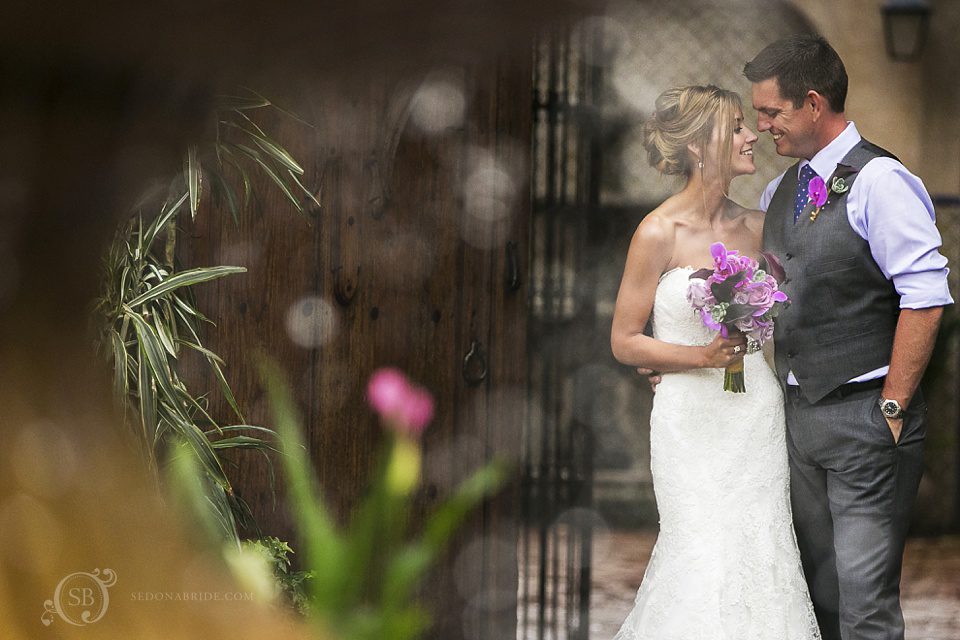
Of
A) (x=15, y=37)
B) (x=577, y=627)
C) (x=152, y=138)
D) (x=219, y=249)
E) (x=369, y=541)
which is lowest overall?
(x=577, y=627)

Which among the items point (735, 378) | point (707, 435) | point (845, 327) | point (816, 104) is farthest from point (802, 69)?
point (707, 435)

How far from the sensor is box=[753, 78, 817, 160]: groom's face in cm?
197

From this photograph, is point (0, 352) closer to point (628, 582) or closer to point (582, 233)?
point (582, 233)

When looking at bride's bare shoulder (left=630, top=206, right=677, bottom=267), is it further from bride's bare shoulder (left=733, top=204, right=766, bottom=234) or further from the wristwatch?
the wristwatch

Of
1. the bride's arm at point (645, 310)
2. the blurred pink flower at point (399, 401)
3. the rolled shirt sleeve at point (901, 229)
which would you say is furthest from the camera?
the blurred pink flower at point (399, 401)

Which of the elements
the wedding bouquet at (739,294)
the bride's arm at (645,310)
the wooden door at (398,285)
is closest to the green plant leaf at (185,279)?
the wooden door at (398,285)

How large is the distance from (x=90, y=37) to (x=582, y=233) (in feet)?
3.15

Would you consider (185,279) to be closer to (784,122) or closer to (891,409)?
(784,122)

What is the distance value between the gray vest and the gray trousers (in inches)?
2.2

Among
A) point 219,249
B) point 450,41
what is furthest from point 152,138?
point 450,41

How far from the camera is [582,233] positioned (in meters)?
2.11

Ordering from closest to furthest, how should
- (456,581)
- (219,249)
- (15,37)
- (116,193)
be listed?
1. (15,37)
2. (116,193)
3. (219,249)
4. (456,581)

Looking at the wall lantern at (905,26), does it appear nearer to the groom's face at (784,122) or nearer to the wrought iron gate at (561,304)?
the groom's face at (784,122)

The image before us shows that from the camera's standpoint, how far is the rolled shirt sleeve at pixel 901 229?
1.89 meters
